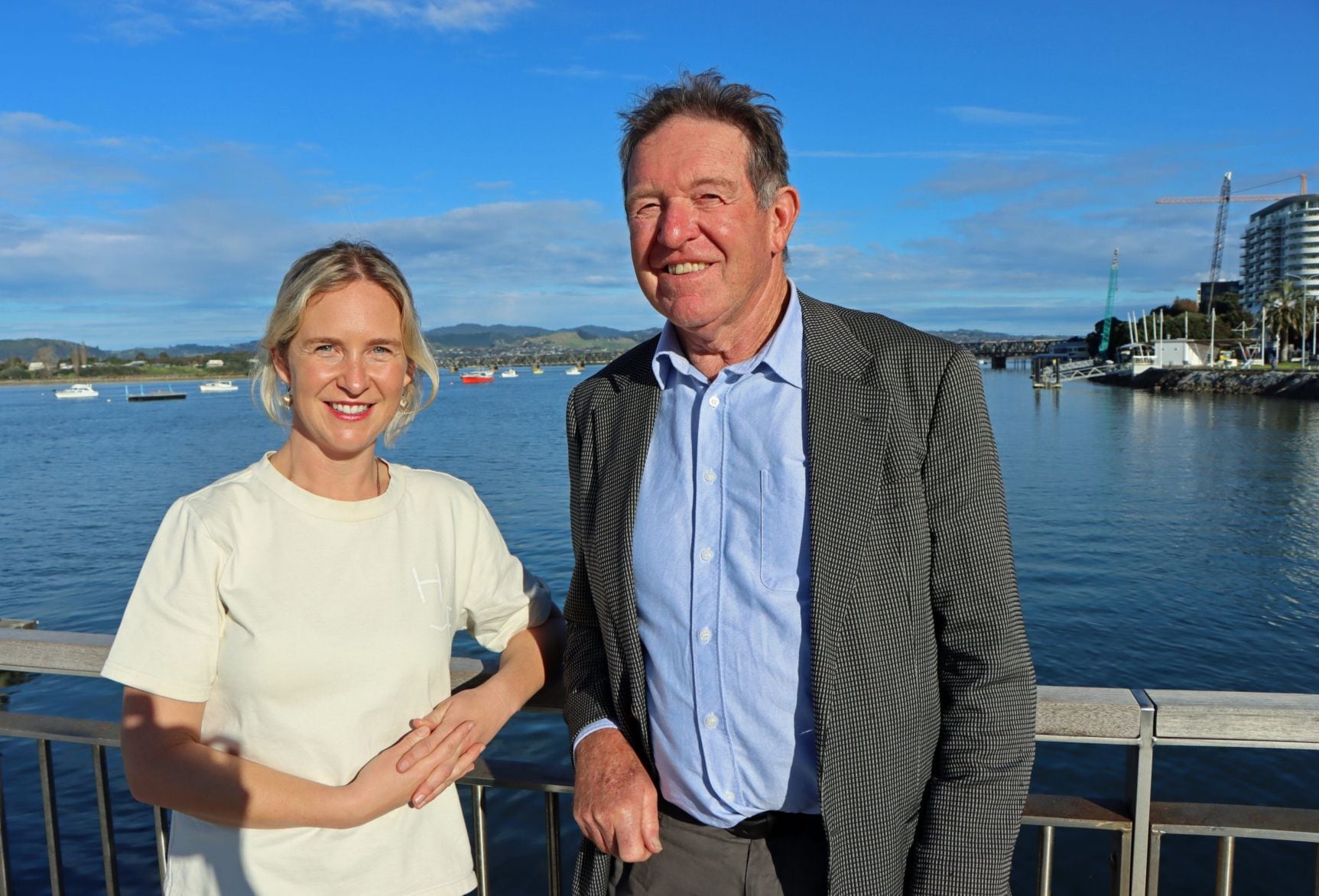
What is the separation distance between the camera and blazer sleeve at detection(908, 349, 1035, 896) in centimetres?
179

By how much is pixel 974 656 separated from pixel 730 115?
4.14ft

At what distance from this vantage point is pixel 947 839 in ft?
5.98

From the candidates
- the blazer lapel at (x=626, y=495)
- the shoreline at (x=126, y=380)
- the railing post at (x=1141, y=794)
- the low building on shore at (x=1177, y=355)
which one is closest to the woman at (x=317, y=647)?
the blazer lapel at (x=626, y=495)

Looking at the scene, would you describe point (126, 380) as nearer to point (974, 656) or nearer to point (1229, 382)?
point (1229, 382)

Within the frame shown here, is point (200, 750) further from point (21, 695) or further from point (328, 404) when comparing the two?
point (21, 695)

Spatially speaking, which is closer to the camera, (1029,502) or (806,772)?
(806,772)

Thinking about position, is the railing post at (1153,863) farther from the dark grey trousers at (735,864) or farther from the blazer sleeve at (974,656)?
the dark grey trousers at (735,864)

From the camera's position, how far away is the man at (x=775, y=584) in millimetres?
1804

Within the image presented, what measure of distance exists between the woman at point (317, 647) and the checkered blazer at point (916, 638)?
0.86m

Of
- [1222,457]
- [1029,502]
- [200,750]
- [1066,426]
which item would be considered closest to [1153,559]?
[1029,502]

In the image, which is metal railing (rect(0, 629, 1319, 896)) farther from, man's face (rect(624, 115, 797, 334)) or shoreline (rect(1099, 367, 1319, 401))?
shoreline (rect(1099, 367, 1319, 401))

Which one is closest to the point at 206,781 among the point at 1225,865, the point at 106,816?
the point at 106,816

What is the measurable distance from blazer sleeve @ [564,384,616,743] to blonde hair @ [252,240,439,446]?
0.42 meters

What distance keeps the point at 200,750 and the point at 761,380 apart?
4.60 ft
